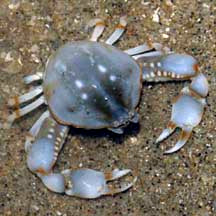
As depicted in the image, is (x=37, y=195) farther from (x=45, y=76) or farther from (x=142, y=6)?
(x=142, y=6)

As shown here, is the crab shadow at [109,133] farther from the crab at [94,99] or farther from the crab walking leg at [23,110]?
the crab walking leg at [23,110]

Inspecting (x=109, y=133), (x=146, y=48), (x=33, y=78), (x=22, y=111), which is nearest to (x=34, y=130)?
(x=22, y=111)

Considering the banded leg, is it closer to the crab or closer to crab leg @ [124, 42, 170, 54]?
the crab

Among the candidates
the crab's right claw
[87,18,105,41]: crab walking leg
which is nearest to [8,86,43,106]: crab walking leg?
[87,18,105,41]: crab walking leg

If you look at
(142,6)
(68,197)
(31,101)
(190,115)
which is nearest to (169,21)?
(142,6)

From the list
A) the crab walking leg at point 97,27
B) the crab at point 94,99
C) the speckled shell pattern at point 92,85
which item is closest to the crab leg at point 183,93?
the crab at point 94,99

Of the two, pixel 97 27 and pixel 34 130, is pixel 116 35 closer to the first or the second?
pixel 97 27
